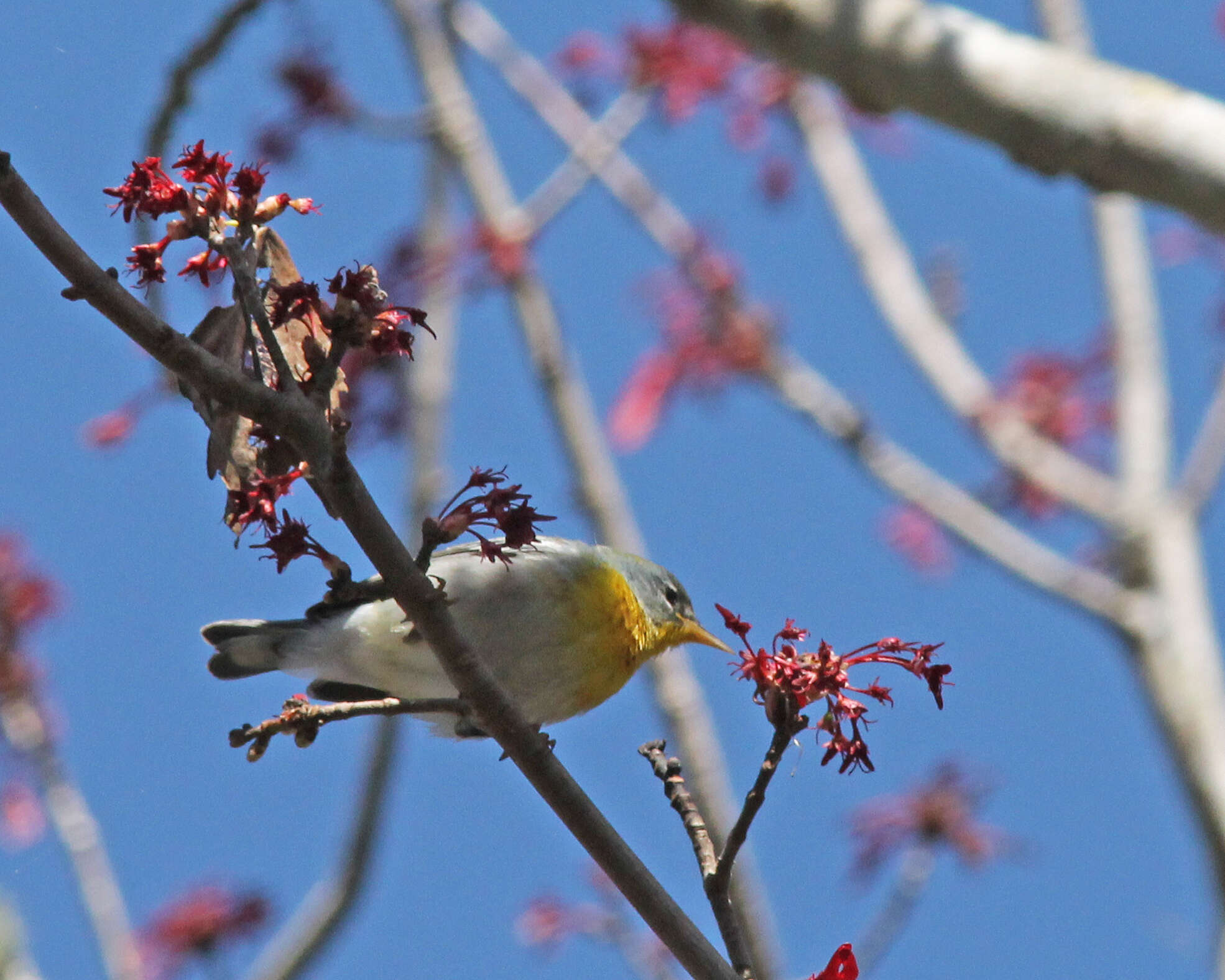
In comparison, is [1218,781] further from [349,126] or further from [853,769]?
[349,126]

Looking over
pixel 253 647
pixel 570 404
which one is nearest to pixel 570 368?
pixel 570 404

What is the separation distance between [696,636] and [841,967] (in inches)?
101

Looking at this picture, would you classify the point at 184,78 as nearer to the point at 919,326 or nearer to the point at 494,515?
the point at 494,515

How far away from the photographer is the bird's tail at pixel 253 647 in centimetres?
403

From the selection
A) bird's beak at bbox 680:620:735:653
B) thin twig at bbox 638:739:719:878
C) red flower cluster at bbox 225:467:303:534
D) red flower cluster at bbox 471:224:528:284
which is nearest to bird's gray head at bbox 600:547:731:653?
bird's beak at bbox 680:620:735:653

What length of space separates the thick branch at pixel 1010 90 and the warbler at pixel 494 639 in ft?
5.35

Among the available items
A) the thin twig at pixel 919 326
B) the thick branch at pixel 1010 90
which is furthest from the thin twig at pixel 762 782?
the thin twig at pixel 919 326

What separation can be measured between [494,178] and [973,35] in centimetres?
380

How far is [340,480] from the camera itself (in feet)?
6.08

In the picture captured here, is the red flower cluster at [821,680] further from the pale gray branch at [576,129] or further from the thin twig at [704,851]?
the pale gray branch at [576,129]

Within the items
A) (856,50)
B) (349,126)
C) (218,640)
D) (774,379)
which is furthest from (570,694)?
(349,126)

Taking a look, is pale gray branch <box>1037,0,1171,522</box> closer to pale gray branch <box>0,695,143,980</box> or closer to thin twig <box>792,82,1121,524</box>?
thin twig <box>792,82,1121,524</box>

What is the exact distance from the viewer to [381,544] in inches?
74.6

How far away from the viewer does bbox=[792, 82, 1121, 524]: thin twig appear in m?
6.40
